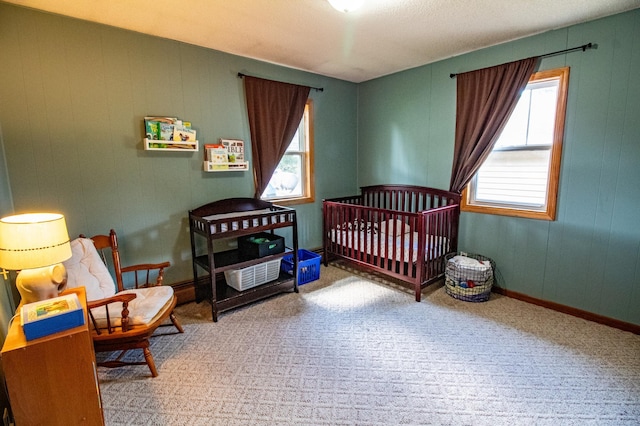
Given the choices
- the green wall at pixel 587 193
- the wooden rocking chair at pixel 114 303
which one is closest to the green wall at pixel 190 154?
the green wall at pixel 587 193

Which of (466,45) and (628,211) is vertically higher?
(466,45)

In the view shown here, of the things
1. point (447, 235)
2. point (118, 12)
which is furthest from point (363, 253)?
point (118, 12)

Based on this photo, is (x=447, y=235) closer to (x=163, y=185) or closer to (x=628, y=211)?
(x=628, y=211)

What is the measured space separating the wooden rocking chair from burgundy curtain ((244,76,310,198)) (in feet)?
4.79

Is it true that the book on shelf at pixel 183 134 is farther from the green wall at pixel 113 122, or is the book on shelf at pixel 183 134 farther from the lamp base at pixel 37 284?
the lamp base at pixel 37 284

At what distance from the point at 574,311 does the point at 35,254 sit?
12.7ft

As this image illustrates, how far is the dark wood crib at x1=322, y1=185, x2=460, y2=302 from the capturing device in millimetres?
2982

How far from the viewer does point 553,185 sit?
2.70 m

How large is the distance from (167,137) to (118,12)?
0.93 metres

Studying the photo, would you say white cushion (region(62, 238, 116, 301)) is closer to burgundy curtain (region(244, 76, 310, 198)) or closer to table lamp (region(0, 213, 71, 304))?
table lamp (region(0, 213, 71, 304))

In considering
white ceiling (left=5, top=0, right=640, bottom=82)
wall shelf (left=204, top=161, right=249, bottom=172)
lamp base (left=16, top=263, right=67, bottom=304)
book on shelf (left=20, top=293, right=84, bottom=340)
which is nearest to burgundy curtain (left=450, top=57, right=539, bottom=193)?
white ceiling (left=5, top=0, right=640, bottom=82)

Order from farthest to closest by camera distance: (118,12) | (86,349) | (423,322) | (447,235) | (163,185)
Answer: (447,235)
(163,185)
(423,322)
(118,12)
(86,349)

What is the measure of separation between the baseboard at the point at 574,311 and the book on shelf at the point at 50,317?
3369 millimetres

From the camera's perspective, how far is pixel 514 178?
2.98m
